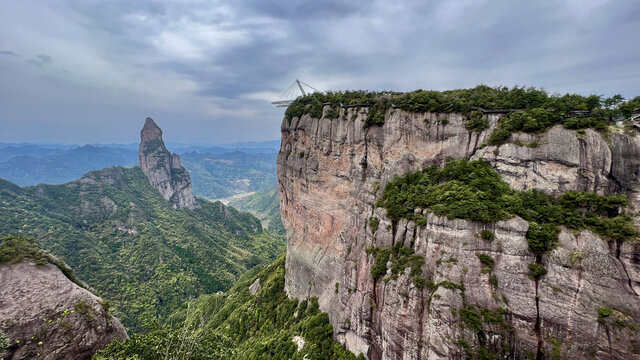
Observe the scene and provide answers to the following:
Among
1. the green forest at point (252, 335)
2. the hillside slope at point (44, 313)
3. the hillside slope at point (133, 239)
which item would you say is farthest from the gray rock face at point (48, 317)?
the hillside slope at point (133, 239)

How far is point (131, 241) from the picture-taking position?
109812 millimetres

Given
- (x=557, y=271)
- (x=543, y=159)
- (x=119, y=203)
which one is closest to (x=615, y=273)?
(x=557, y=271)

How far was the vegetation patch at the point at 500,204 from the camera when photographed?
19297 millimetres

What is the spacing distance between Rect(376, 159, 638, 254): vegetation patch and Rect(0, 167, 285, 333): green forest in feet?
264

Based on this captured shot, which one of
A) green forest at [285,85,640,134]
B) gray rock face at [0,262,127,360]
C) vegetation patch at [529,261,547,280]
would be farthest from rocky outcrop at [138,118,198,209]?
vegetation patch at [529,261,547,280]

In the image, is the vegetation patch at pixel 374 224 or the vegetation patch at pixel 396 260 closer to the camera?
the vegetation patch at pixel 396 260

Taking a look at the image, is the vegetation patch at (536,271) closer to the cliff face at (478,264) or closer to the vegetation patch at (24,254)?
the cliff face at (478,264)

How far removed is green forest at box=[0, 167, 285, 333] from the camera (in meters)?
84.3

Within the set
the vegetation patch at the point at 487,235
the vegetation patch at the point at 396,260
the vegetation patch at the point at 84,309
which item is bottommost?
the vegetation patch at the point at 84,309

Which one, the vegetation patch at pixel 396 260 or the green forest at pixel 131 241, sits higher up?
the vegetation patch at pixel 396 260

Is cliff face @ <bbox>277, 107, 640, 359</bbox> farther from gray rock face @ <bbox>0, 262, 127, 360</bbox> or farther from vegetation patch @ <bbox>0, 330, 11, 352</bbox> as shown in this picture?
vegetation patch @ <bbox>0, 330, 11, 352</bbox>

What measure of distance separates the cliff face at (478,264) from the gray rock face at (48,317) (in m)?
25.6

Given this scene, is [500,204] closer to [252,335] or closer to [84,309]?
[84,309]

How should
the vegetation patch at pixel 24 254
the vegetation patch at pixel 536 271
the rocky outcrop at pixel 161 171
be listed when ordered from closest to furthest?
the vegetation patch at pixel 536 271 → the vegetation patch at pixel 24 254 → the rocky outcrop at pixel 161 171
